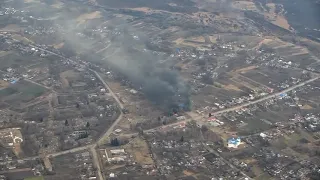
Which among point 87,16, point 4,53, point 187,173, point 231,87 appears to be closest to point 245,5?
point 87,16

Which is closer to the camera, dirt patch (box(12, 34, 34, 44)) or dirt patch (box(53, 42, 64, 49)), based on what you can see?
dirt patch (box(53, 42, 64, 49))

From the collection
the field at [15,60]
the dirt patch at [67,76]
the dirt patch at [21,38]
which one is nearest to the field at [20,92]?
the dirt patch at [67,76]

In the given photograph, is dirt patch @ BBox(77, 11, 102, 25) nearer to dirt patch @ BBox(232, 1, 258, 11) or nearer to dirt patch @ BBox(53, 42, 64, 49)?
dirt patch @ BBox(53, 42, 64, 49)

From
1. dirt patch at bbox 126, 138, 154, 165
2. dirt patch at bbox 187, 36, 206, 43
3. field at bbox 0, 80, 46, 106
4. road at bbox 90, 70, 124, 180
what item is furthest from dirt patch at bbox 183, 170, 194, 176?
dirt patch at bbox 187, 36, 206, 43

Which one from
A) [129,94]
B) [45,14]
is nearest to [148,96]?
[129,94]

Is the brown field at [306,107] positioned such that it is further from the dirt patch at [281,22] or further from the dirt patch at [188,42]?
the dirt patch at [281,22]

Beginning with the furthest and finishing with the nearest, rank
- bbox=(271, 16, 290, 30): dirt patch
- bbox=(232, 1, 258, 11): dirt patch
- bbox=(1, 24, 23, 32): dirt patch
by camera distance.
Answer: bbox=(232, 1, 258, 11): dirt patch → bbox=(271, 16, 290, 30): dirt patch → bbox=(1, 24, 23, 32): dirt patch

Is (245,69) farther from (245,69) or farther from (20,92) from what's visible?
(20,92)
